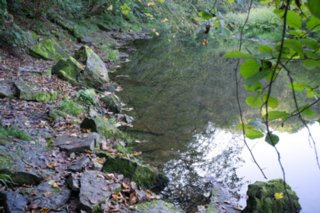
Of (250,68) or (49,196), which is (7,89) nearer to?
(49,196)

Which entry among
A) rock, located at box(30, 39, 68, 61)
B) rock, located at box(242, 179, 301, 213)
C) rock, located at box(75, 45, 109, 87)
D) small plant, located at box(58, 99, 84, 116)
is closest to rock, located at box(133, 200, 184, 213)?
rock, located at box(242, 179, 301, 213)

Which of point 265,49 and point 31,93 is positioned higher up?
point 31,93

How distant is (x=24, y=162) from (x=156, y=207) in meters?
1.69

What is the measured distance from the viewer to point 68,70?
897 centimetres

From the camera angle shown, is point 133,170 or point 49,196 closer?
point 49,196

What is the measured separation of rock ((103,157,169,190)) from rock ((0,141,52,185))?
2.65ft

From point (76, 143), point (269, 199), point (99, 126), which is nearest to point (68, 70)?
point (99, 126)

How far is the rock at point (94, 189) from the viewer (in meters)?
4.11

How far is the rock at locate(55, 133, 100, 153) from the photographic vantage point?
17.3 feet

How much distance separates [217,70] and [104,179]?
1028 centimetres

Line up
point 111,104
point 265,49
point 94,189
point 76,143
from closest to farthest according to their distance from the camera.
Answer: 1. point 265,49
2. point 94,189
3. point 76,143
4. point 111,104

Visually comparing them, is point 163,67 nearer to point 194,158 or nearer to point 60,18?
point 60,18

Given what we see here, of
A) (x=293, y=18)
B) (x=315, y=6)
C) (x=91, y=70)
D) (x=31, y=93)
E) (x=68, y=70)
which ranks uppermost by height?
(x=91, y=70)

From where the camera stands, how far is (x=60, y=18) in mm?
14383
